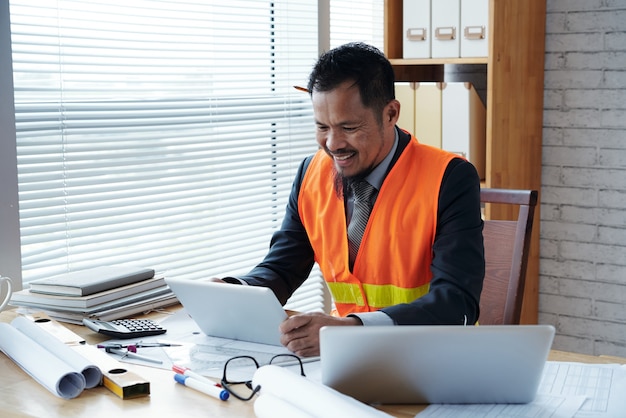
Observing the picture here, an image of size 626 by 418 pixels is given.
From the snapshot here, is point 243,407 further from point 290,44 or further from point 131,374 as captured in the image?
point 290,44

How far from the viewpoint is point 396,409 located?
1.42 metres

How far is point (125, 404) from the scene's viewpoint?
1448 mm

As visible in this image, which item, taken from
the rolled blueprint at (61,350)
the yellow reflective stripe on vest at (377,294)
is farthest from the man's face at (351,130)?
the rolled blueprint at (61,350)

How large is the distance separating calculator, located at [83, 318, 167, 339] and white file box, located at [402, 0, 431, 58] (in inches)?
68.1

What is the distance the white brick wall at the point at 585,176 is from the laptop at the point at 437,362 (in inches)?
80.0

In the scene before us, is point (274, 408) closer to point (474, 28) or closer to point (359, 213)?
point (359, 213)

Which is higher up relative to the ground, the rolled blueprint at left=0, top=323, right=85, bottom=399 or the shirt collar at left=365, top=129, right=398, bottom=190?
the shirt collar at left=365, top=129, right=398, bottom=190

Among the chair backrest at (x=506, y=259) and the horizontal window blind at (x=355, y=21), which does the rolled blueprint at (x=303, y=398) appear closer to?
the chair backrest at (x=506, y=259)

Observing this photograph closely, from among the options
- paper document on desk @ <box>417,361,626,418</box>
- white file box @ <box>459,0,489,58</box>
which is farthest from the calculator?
white file box @ <box>459,0,489,58</box>

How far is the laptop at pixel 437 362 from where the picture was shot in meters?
1.37

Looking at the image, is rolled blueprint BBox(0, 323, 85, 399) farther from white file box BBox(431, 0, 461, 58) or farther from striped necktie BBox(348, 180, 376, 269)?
white file box BBox(431, 0, 461, 58)

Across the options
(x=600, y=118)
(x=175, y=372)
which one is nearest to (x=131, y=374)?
(x=175, y=372)

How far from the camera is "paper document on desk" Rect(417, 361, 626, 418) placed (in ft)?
4.50

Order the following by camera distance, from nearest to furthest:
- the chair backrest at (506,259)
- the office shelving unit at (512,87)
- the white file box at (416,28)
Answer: the chair backrest at (506,259)
the office shelving unit at (512,87)
the white file box at (416,28)
